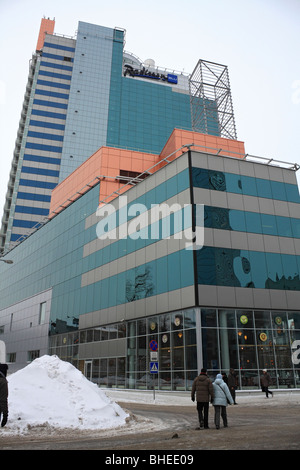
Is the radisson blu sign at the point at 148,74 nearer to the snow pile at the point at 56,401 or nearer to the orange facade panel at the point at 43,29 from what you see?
the orange facade panel at the point at 43,29

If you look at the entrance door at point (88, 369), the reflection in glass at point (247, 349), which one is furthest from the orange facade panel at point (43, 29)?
the reflection in glass at point (247, 349)

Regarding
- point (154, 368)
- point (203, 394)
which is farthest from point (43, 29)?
point (203, 394)

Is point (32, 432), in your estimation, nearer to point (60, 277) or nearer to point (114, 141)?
point (60, 277)

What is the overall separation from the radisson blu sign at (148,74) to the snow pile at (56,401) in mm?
100598

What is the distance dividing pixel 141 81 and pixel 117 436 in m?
102

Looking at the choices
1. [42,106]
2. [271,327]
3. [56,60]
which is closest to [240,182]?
[271,327]

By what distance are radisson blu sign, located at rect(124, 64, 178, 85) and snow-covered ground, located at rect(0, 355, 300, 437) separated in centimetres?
10063

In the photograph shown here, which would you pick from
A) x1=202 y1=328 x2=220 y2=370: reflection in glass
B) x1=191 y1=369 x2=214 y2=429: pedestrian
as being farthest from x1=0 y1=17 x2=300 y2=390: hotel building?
x1=191 y1=369 x2=214 y2=429: pedestrian

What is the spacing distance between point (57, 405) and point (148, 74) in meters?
105

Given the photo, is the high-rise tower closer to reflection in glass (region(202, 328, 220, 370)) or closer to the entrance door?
the entrance door

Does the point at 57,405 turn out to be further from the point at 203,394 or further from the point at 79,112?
the point at 79,112

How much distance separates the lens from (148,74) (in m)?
103

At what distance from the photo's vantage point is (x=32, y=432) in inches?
353

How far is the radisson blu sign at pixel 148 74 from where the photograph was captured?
101688 millimetres
